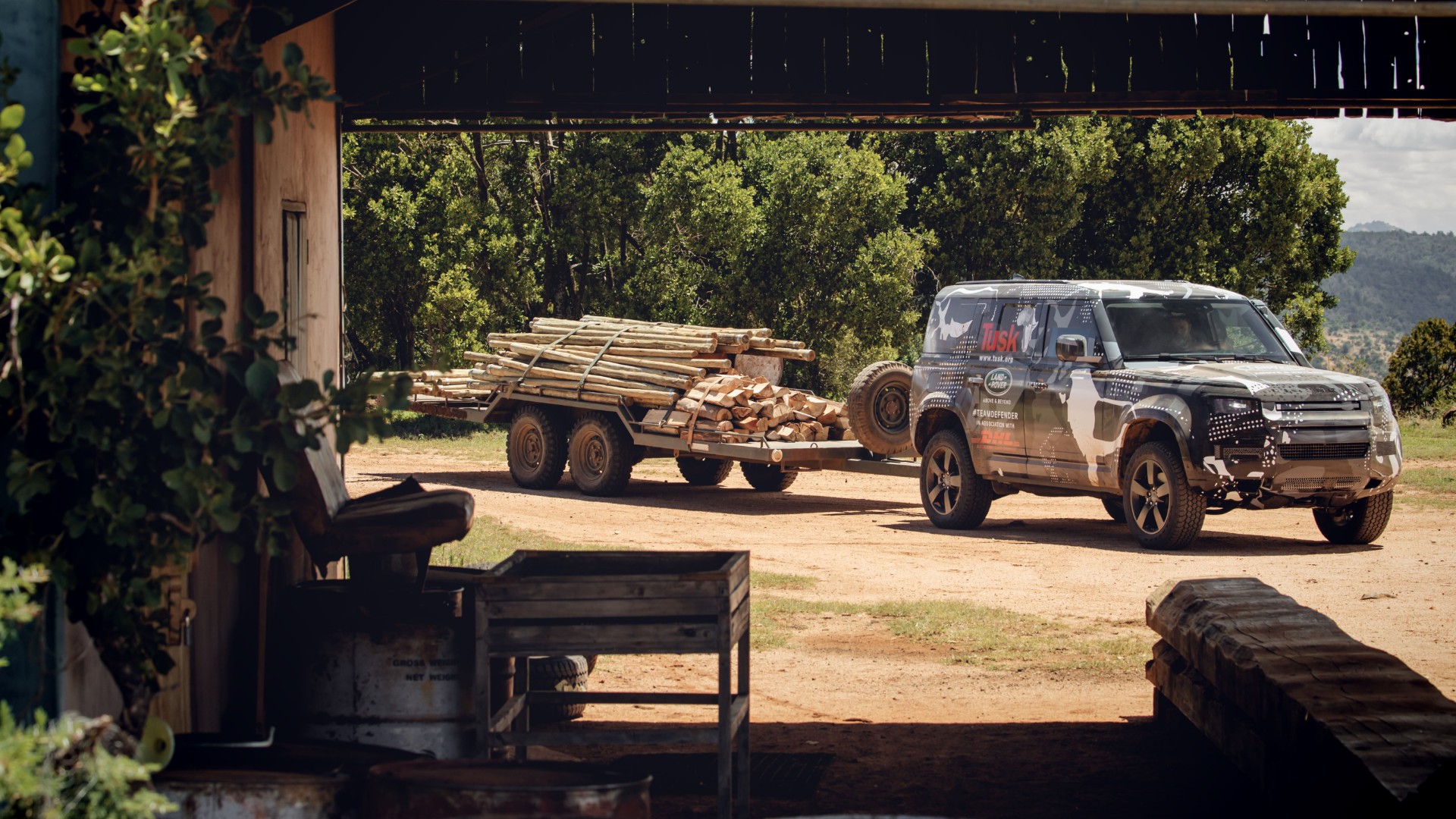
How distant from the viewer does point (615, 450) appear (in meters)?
18.9

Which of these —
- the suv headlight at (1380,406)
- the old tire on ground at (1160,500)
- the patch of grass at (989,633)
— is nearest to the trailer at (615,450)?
the old tire on ground at (1160,500)

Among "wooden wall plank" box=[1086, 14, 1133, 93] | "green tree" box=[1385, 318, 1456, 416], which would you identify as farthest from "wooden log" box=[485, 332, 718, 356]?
"green tree" box=[1385, 318, 1456, 416]

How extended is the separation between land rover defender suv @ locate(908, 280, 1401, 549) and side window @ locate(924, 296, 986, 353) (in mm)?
18

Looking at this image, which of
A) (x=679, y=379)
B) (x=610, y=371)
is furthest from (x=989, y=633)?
(x=610, y=371)

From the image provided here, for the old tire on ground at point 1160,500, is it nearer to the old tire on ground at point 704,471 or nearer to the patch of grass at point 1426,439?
the old tire on ground at point 704,471

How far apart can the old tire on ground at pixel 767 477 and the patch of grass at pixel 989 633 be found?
312 inches

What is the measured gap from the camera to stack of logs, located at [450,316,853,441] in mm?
17844

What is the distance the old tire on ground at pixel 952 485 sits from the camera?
52.3 feet

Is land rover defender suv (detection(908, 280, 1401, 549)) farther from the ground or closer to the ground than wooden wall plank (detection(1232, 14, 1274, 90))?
closer to the ground

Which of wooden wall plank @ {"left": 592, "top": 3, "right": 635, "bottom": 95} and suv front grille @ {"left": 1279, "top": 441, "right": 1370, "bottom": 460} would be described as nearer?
wooden wall plank @ {"left": 592, "top": 3, "right": 635, "bottom": 95}

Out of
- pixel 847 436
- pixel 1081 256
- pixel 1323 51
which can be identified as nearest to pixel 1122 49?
pixel 1323 51

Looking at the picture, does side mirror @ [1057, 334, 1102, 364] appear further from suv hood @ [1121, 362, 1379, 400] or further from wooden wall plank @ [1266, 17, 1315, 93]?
wooden wall plank @ [1266, 17, 1315, 93]

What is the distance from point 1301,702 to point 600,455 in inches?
560

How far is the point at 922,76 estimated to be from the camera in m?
9.38
